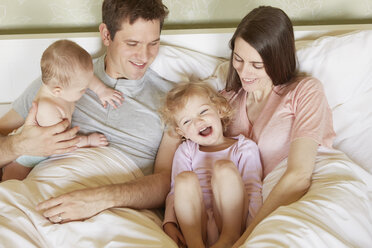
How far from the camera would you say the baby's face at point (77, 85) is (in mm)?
1666

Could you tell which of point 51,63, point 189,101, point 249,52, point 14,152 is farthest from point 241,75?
point 14,152

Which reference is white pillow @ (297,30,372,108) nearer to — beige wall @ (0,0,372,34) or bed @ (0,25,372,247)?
bed @ (0,25,372,247)

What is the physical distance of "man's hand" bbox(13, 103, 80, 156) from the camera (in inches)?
67.4

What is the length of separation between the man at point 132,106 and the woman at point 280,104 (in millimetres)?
364

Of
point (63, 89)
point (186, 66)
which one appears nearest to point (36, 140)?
point (63, 89)

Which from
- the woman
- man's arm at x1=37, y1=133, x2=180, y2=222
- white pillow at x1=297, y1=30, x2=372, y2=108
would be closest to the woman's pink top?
the woman

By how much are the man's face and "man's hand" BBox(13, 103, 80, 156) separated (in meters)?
0.35

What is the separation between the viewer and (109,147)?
72.2 inches

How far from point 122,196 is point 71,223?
0.22 m

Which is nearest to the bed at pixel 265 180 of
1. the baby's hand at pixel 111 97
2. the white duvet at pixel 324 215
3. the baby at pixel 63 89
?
the white duvet at pixel 324 215

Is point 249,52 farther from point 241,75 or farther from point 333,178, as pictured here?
point 333,178

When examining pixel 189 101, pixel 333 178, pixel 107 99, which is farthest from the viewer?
pixel 107 99

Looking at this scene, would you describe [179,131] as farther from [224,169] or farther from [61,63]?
[61,63]

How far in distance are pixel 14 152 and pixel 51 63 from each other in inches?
15.8
